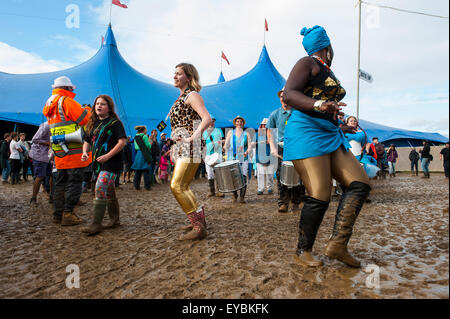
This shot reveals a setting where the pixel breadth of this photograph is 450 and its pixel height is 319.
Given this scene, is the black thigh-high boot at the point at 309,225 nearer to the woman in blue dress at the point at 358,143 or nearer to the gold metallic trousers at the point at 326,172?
the gold metallic trousers at the point at 326,172

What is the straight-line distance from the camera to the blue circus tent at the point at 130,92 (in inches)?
544

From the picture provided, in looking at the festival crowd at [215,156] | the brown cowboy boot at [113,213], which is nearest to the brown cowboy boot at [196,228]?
the festival crowd at [215,156]

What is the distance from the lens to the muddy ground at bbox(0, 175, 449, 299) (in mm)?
1770

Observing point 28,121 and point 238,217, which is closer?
point 238,217

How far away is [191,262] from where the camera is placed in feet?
7.63

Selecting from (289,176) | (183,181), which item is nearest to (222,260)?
(183,181)

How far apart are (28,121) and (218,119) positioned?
339 inches

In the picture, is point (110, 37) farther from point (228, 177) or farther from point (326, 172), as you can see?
point (326, 172)

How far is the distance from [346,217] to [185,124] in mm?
1675

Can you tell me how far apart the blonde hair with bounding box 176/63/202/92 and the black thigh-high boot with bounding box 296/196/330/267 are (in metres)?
1.65

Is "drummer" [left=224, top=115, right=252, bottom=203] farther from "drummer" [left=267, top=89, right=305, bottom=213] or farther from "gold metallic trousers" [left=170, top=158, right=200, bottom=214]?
"gold metallic trousers" [left=170, top=158, right=200, bottom=214]

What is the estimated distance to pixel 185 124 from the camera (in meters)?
2.92

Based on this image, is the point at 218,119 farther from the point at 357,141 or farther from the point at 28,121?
the point at 357,141
